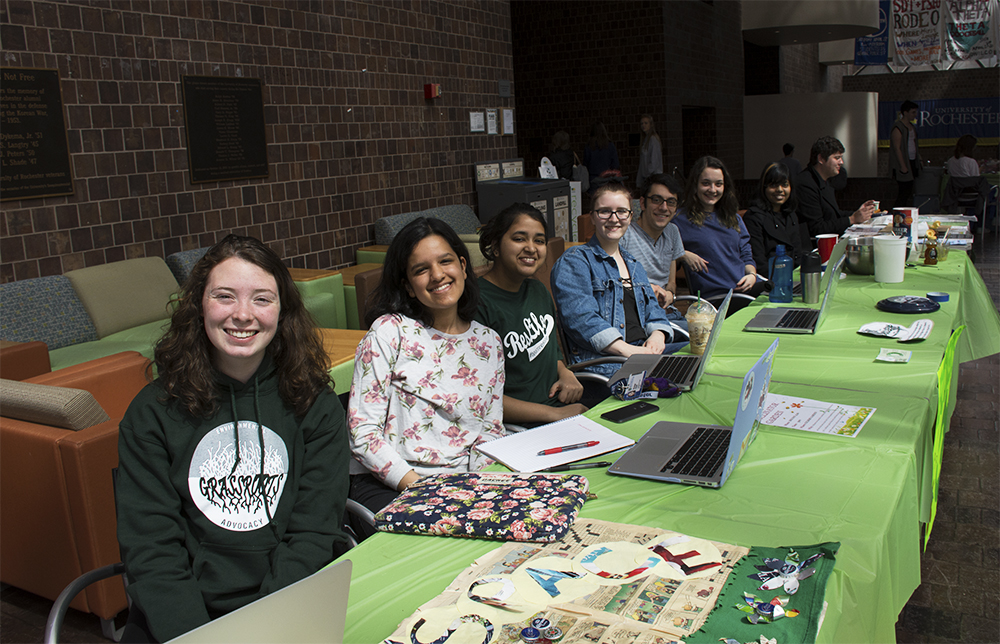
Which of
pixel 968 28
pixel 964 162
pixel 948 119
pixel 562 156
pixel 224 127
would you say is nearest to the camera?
pixel 224 127

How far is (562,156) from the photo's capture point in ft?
34.5

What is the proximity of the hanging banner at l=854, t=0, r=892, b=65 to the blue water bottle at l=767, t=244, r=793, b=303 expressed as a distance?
44.4 feet

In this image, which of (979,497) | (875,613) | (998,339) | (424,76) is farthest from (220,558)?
(424,76)

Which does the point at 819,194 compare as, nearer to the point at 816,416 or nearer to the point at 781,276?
the point at 781,276

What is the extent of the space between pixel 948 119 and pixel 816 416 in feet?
61.1

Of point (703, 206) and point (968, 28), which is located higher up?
point (968, 28)

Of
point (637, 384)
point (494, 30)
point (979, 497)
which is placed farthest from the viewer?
point (494, 30)

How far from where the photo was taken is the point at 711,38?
1362 cm

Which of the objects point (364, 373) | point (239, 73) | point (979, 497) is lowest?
point (979, 497)

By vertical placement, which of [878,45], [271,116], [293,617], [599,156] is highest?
[878,45]

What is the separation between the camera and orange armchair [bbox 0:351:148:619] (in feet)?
8.13

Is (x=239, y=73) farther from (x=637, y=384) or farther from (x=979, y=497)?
(x=979, y=497)

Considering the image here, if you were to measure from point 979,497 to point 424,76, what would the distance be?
615cm

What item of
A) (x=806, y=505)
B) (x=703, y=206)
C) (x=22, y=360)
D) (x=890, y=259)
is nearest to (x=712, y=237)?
(x=703, y=206)
